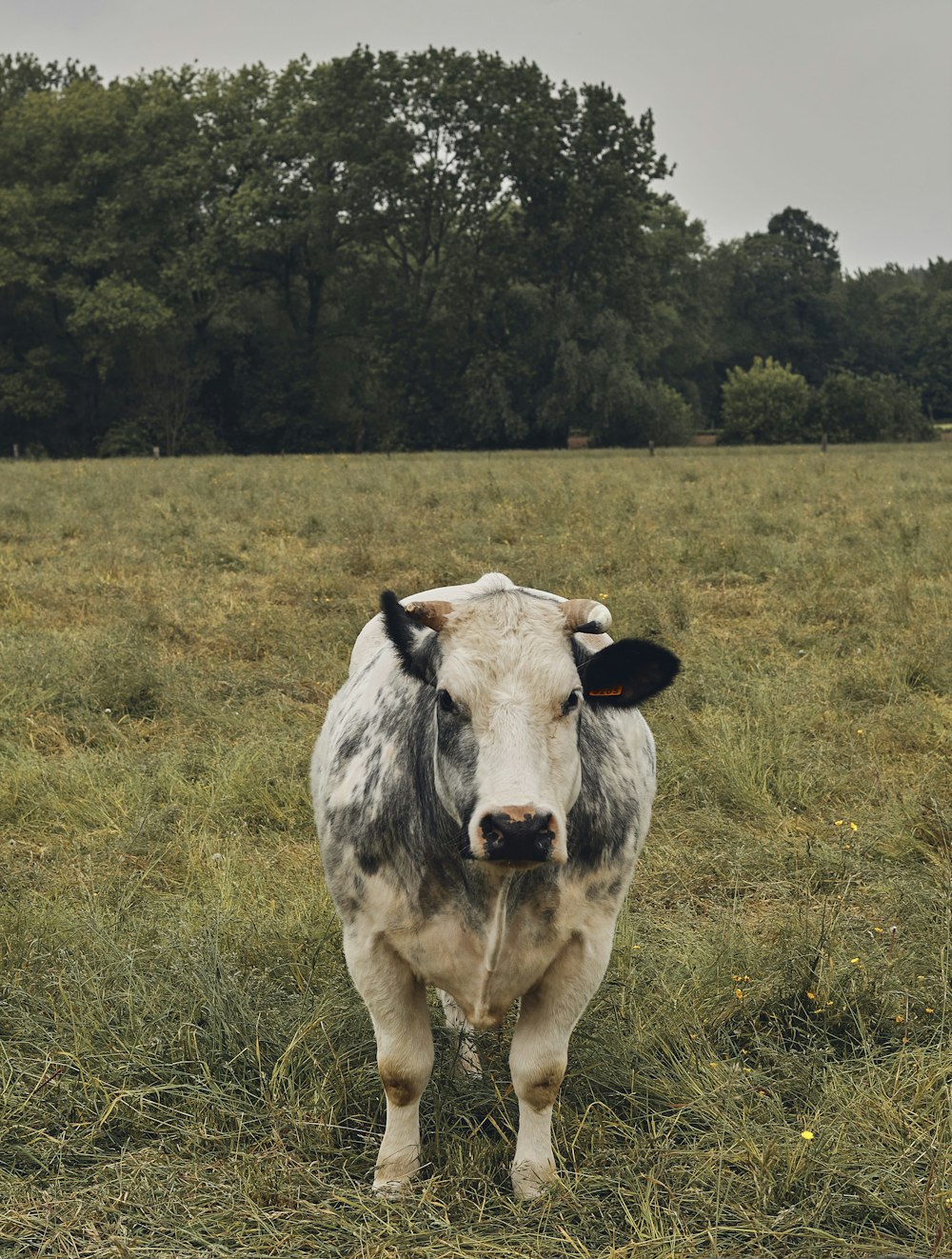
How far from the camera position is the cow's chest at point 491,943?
3.19 metres

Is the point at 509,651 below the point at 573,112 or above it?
below

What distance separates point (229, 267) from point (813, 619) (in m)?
41.4

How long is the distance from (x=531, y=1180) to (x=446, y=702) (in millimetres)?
1321

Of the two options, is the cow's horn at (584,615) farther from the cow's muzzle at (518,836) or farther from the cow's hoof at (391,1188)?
the cow's hoof at (391,1188)

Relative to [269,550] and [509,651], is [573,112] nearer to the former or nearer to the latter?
[269,550]

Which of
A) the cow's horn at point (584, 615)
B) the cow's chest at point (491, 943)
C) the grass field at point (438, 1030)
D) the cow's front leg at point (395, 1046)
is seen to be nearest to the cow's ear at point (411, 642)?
the cow's horn at point (584, 615)

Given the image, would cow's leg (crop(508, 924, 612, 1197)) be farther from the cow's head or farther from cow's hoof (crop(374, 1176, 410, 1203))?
the cow's head

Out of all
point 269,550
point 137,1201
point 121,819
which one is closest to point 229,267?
point 269,550

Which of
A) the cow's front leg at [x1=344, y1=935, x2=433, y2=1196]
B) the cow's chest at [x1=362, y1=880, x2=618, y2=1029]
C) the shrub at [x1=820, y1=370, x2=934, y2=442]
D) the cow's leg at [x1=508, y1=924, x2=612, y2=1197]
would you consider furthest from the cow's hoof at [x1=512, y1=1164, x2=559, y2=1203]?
the shrub at [x1=820, y1=370, x2=934, y2=442]

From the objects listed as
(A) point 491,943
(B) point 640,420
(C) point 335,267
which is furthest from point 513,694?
(C) point 335,267

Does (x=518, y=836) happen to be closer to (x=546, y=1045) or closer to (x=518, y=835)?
(x=518, y=835)

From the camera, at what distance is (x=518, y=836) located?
8.93 ft

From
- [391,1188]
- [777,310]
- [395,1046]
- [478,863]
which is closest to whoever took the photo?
[478,863]

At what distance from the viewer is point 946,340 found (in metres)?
76.6
